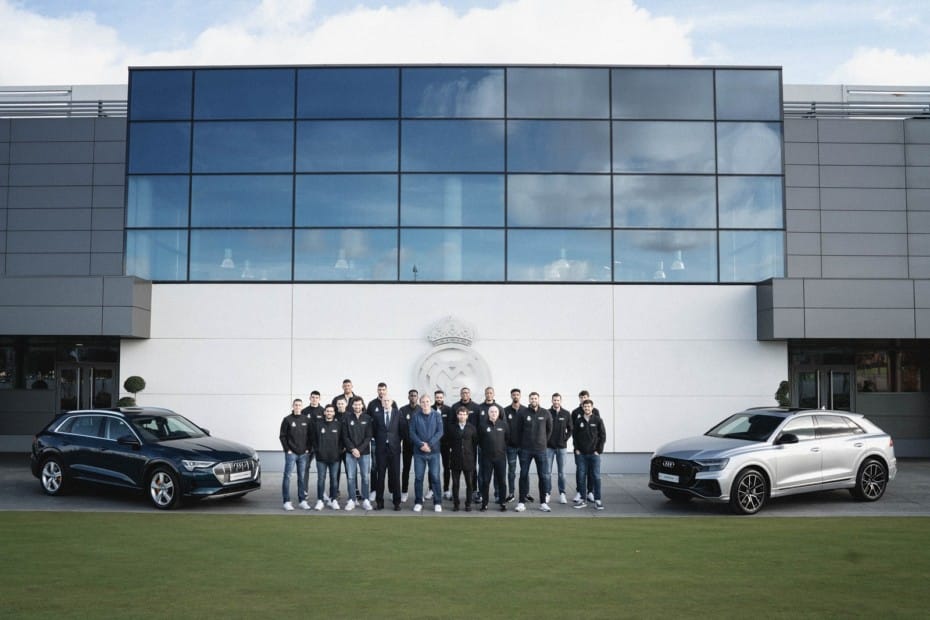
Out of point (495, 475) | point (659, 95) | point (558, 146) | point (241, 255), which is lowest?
point (495, 475)

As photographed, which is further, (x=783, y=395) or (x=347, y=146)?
(x=347, y=146)

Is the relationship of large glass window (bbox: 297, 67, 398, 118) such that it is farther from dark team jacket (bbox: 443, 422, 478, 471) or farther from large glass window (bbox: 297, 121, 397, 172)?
dark team jacket (bbox: 443, 422, 478, 471)

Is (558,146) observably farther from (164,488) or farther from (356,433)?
(164,488)

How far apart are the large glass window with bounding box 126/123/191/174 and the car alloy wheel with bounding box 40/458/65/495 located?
8.10 m

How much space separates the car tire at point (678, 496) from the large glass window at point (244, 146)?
11614 millimetres

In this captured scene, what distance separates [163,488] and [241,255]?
7324 mm

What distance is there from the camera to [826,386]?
2022 centimetres

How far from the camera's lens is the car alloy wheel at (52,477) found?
44.5ft

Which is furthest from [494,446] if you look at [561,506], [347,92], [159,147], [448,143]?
[159,147]

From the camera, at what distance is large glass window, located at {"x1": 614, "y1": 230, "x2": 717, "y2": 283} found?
59.7 ft

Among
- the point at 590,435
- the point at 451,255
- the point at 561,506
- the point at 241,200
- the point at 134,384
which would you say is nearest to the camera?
the point at 590,435

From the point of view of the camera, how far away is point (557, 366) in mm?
17891

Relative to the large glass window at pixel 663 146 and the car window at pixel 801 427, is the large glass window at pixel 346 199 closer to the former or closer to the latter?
the large glass window at pixel 663 146

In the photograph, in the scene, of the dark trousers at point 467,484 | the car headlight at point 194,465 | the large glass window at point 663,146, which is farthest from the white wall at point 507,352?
the car headlight at point 194,465
